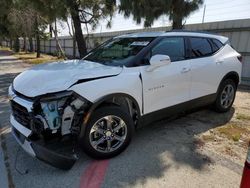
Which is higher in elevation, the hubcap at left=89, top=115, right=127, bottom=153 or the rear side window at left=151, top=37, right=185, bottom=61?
the rear side window at left=151, top=37, right=185, bottom=61

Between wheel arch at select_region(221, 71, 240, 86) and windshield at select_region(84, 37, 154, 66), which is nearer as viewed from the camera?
windshield at select_region(84, 37, 154, 66)

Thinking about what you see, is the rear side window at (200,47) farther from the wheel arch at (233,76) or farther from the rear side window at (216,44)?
the wheel arch at (233,76)

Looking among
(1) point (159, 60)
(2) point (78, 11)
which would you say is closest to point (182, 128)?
(1) point (159, 60)

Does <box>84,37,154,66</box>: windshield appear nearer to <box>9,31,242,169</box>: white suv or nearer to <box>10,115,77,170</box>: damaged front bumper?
<box>9,31,242,169</box>: white suv

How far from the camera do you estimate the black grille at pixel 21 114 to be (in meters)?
3.21

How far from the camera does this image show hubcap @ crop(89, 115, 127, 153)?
11.1ft

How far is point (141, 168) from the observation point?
3324mm

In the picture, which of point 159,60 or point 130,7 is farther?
point 130,7

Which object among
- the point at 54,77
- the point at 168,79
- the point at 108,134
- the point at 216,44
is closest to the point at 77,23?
the point at 216,44

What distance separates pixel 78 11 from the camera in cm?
1107

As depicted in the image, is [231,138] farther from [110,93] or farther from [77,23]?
[77,23]

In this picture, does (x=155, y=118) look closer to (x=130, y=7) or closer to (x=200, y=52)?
(x=200, y=52)

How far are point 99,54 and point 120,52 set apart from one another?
0.57 meters

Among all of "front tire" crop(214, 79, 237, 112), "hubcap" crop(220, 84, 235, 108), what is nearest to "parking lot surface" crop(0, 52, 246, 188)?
"front tire" crop(214, 79, 237, 112)
